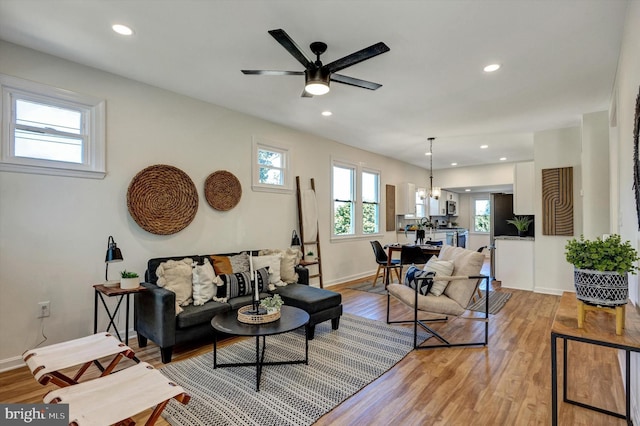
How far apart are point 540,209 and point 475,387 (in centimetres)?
421

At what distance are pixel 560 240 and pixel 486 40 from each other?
13.7ft

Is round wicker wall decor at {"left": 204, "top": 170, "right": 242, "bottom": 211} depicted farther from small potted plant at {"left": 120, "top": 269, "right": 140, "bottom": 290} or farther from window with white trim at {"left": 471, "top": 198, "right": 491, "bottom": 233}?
window with white trim at {"left": 471, "top": 198, "right": 491, "bottom": 233}

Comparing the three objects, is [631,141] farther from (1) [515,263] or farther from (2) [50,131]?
(2) [50,131]

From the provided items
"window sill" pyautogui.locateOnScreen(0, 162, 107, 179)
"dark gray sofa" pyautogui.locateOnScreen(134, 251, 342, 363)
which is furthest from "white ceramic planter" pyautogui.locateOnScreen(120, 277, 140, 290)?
"window sill" pyautogui.locateOnScreen(0, 162, 107, 179)

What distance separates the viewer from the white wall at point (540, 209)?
205 inches

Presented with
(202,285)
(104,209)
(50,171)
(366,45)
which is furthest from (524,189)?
(50,171)

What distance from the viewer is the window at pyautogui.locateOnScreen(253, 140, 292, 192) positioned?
477 cm

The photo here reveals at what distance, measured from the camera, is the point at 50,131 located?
3.03 meters

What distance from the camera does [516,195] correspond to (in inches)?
240

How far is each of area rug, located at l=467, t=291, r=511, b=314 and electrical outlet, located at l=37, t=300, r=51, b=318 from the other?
498 centimetres

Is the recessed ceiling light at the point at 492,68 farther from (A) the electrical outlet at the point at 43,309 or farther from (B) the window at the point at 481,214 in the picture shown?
(B) the window at the point at 481,214

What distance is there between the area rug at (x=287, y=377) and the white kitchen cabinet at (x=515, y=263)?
329cm

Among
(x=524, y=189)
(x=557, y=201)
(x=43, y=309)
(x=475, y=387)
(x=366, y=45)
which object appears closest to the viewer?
(x=475, y=387)

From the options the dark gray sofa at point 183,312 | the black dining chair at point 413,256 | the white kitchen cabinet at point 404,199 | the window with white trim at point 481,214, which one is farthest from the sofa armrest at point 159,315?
the window with white trim at point 481,214
